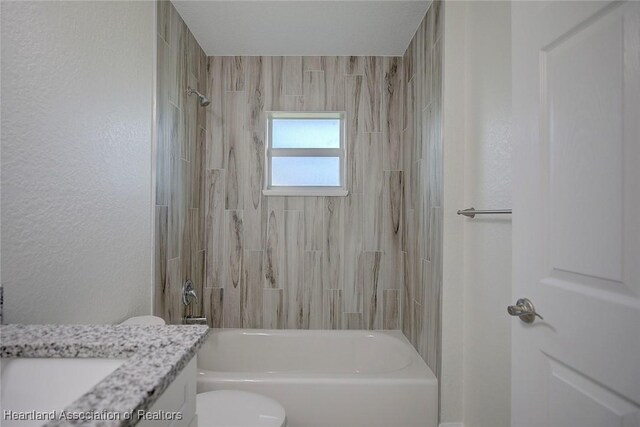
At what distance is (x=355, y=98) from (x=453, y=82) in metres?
0.88

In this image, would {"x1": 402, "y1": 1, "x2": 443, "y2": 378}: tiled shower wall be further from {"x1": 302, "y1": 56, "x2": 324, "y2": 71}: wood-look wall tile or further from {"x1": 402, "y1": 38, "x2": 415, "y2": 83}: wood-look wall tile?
{"x1": 302, "y1": 56, "x2": 324, "y2": 71}: wood-look wall tile

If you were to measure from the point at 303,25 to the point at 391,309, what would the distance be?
2.06 m

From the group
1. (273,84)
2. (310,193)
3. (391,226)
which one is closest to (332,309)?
(391,226)

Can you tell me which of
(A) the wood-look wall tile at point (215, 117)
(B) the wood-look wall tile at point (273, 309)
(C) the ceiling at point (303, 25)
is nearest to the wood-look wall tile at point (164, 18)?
(C) the ceiling at point (303, 25)

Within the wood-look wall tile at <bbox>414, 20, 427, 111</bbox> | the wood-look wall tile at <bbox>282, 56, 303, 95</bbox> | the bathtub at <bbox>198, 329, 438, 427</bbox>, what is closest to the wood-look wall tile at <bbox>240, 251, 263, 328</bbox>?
the bathtub at <bbox>198, 329, 438, 427</bbox>

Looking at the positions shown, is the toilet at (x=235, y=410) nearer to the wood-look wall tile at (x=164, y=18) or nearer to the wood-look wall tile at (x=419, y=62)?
the wood-look wall tile at (x=164, y=18)

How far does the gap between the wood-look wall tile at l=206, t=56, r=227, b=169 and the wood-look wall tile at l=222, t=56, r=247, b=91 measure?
4 centimetres

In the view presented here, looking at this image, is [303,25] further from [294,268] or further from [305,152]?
[294,268]

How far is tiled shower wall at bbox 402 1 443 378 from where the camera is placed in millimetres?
1741

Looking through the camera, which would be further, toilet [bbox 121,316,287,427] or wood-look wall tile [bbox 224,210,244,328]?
wood-look wall tile [bbox 224,210,244,328]

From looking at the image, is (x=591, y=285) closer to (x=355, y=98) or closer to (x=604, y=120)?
(x=604, y=120)

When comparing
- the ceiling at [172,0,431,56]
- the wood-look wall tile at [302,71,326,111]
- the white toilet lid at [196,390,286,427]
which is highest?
the ceiling at [172,0,431,56]

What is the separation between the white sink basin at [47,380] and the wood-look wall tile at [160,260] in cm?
107

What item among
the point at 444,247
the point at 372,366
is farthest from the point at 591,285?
the point at 372,366
